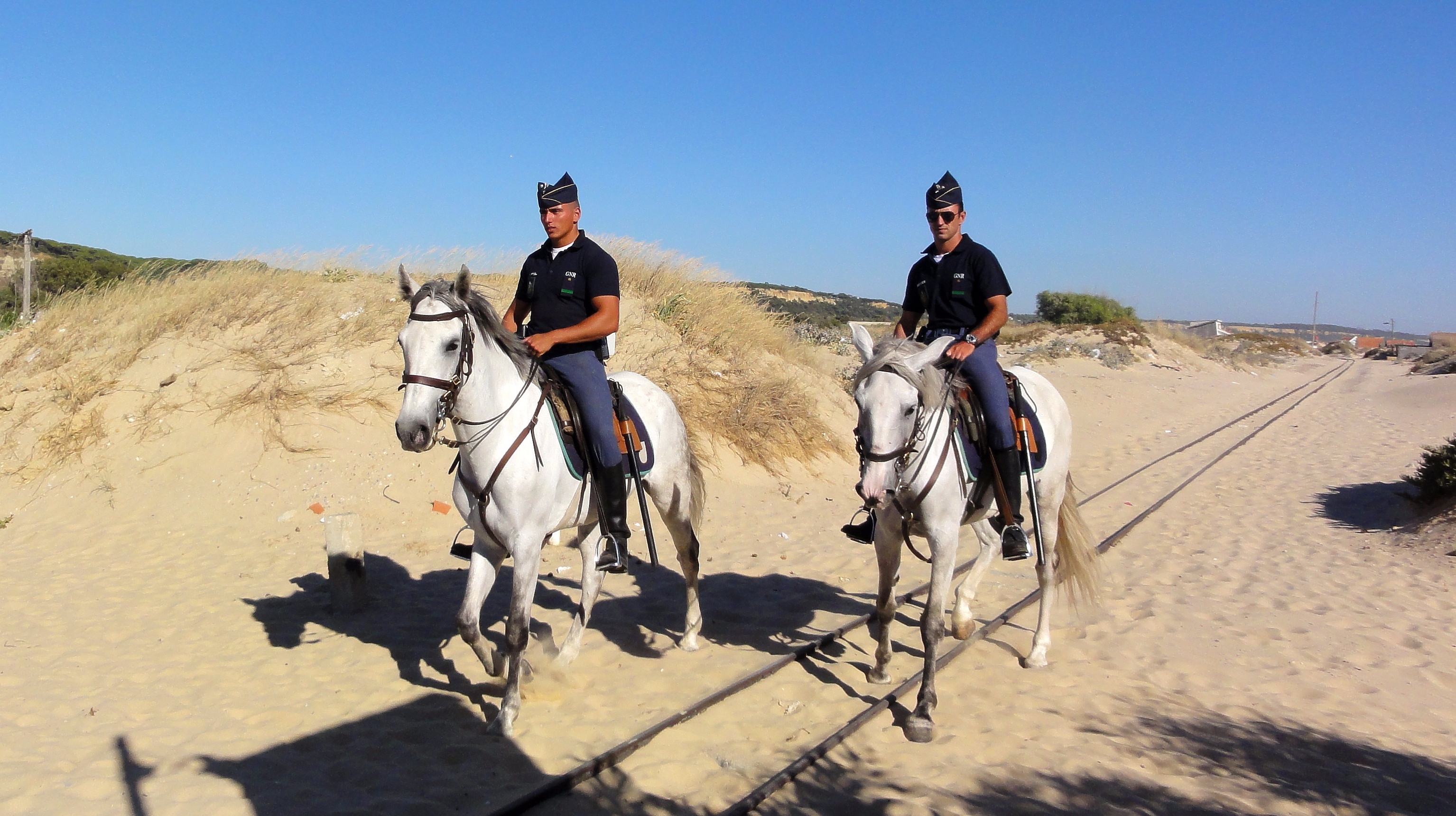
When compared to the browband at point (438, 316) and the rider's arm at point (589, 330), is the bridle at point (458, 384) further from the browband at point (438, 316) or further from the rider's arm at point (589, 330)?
the rider's arm at point (589, 330)

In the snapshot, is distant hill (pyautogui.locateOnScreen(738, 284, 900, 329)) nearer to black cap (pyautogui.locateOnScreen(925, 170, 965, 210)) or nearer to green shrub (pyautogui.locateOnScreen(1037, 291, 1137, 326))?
green shrub (pyautogui.locateOnScreen(1037, 291, 1137, 326))

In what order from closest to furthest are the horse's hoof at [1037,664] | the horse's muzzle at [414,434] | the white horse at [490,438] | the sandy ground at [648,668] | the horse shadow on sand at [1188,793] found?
1. the horse shadow on sand at [1188,793]
2. the horse's muzzle at [414,434]
3. the sandy ground at [648,668]
4. the white horse at [490,438]
5. the horse's hoof at [1037,664]

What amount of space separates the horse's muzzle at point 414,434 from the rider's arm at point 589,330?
3.36 ft

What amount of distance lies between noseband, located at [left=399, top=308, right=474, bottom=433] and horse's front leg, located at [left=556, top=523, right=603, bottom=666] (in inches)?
69.2

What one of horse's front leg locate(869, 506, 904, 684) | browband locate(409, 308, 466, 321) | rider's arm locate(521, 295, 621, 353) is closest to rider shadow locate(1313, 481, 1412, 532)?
horse's front leg locate(869, 506, 904, 684)

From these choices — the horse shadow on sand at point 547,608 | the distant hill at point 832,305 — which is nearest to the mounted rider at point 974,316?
the horse shadow on sand at point 547,608

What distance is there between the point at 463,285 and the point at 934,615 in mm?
3371

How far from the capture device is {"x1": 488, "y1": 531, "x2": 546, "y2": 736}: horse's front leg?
16.0 ft

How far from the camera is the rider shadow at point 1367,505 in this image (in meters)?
10.6

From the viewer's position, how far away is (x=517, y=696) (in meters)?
4.96

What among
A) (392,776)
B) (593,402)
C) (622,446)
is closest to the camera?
(392,776)

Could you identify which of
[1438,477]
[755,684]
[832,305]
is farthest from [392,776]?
[832,305]

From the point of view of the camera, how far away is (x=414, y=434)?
13.7 ft

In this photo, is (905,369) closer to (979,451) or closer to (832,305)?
(979,451)
